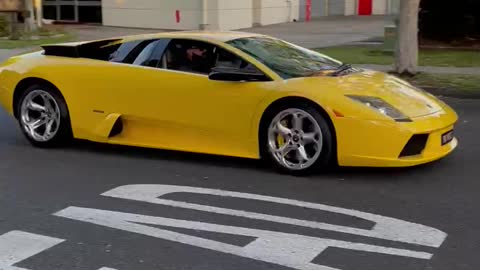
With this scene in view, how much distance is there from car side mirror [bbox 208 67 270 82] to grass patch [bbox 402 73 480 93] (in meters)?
6.07

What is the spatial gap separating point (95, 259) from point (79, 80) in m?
3.38

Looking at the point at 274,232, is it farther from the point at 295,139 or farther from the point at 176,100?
the point at 176,100

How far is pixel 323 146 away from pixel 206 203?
1.28 m

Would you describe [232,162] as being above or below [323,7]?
below

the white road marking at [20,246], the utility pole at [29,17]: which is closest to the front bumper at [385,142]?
the white road marking at [20,246]

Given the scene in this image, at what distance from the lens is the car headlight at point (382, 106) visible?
616 centimetres

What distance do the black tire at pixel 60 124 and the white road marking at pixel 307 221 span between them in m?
1.73

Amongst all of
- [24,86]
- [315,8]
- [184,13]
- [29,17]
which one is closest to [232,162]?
[24,86]

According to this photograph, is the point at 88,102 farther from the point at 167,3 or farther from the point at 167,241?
the point at 167,3

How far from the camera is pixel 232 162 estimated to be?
7090 mm

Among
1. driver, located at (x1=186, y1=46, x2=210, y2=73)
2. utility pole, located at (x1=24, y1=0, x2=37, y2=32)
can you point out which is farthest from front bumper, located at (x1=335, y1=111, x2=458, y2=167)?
utility pole, located at (x1=24, y1=0, x2=37, y2=32)

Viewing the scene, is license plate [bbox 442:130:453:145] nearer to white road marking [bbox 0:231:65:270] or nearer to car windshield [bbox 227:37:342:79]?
car windshield [bbox 227:37:342:79]

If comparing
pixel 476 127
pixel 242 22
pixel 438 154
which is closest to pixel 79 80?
pixel 438 154

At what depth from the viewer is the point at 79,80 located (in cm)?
745
